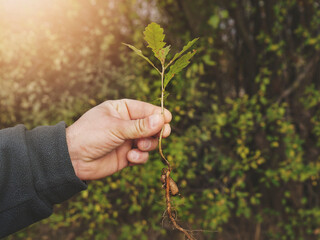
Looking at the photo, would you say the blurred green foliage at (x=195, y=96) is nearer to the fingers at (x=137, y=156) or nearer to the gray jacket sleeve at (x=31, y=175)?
the fingers at (x=137, y=156)

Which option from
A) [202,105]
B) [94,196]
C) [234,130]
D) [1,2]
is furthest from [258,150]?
[1,2]

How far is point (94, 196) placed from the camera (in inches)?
112

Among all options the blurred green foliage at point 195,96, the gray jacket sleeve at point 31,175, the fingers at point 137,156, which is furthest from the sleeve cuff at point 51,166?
the blurred green foliage at point 195,96

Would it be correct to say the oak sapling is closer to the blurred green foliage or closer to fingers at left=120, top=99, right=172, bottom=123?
fingers at left=120, top=99, right=172, bottom=123

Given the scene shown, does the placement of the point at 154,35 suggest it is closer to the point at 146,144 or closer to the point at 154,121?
the point at 154,121

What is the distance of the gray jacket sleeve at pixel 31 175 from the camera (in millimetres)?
1302

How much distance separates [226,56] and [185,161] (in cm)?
135

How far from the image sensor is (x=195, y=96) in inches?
117

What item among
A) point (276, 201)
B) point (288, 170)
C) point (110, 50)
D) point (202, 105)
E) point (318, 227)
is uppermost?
point (110, 50)

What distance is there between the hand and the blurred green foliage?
1.09 m

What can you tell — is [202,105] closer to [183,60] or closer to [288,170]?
[288,170]

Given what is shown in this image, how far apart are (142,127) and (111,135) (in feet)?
0.67

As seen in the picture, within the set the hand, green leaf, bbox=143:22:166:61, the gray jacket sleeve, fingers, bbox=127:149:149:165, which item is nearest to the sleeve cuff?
the gray jacket sleeve

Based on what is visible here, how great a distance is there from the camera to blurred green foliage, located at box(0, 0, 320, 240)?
2.88 m
